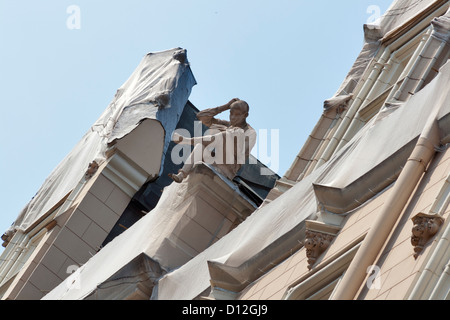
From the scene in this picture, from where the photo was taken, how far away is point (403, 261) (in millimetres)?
14055

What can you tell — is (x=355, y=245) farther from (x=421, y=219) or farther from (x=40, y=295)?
(x=40, y=295)

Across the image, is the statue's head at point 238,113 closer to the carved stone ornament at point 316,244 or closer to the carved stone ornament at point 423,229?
the carved stone ornament at point 316,244

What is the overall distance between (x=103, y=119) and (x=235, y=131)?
1000 centimetres

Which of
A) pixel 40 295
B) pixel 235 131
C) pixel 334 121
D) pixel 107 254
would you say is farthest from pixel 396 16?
pixel 40 295

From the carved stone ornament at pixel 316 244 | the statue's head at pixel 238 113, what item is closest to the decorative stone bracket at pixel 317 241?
the carved stone ornament at pixel 316 244

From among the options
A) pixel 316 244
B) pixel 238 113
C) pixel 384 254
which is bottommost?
pixel 384 254

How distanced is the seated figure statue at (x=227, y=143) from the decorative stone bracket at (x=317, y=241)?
6.30 metres

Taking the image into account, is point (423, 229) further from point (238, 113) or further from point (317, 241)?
point (238, 113)

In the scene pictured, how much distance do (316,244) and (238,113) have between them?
22.2ft

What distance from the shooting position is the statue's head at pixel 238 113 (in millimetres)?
23141

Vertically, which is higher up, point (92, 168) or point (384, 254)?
point (92, 168)

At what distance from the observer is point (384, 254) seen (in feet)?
47.8

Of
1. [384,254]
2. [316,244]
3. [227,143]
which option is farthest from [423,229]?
[227,143]

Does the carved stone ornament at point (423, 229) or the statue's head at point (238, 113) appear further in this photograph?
the statue's head at point (238, 113)
